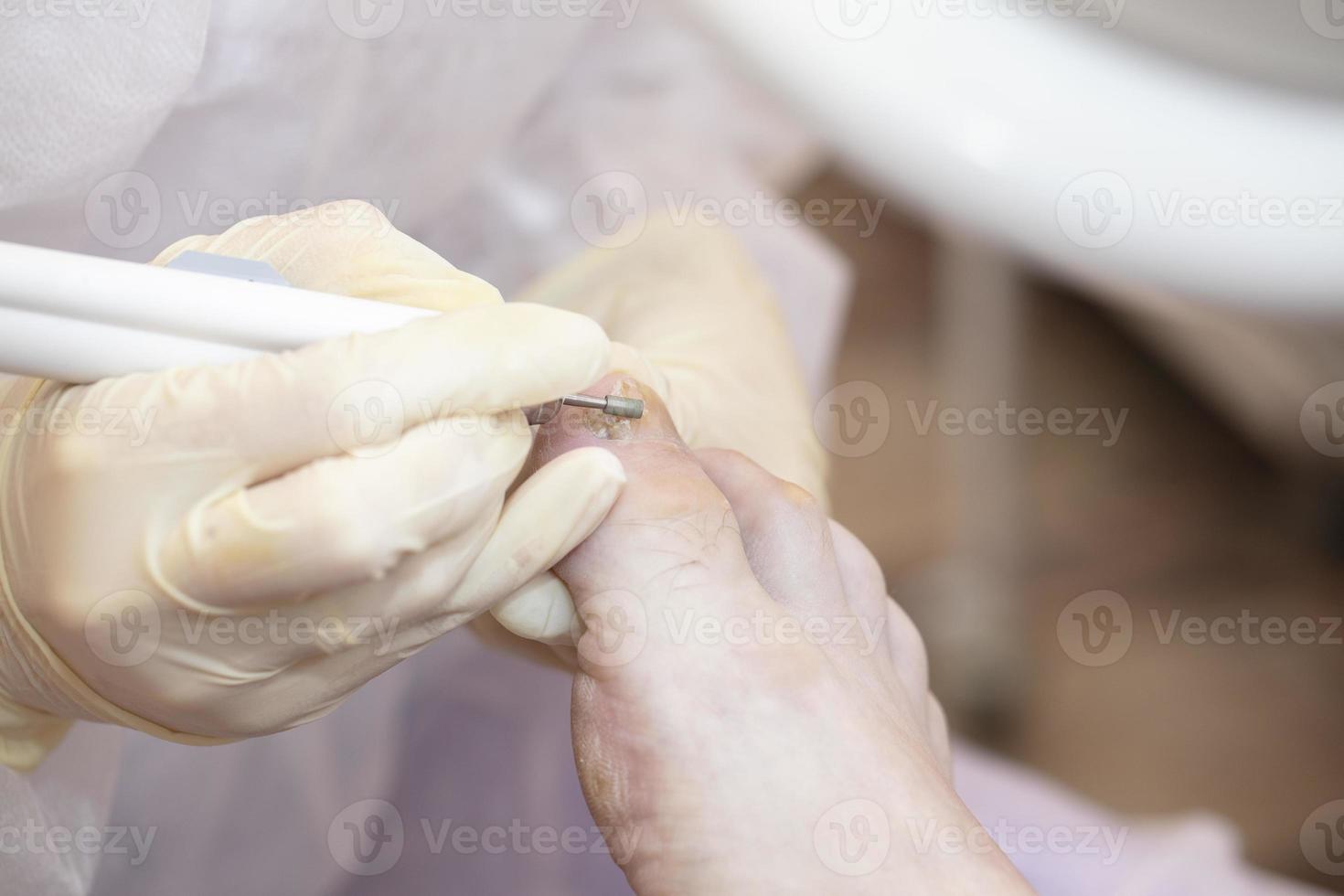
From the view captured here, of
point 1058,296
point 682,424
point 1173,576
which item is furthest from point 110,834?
point 1058,296

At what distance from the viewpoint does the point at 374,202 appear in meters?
0.72

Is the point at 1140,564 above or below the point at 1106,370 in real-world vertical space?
below

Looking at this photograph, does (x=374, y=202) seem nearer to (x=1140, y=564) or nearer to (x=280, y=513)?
(x=280, y=513)

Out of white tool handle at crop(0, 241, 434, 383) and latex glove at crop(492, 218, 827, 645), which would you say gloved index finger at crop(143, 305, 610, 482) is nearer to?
white tool handle at crop(0, 241, 434, 383)

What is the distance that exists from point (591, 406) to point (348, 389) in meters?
0.11

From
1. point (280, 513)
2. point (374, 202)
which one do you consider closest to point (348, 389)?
Result: point (280, 513)

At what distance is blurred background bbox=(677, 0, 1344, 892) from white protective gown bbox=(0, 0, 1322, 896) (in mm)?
200

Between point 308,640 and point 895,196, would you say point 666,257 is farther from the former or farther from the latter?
point 308,640

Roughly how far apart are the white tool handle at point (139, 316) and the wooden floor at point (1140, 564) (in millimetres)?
1010

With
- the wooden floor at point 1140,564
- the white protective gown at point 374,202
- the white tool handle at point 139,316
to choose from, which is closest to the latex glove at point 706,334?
the white protective gown at point 374,202

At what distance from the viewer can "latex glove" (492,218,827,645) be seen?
2.28 feet

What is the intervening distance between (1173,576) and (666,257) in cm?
87

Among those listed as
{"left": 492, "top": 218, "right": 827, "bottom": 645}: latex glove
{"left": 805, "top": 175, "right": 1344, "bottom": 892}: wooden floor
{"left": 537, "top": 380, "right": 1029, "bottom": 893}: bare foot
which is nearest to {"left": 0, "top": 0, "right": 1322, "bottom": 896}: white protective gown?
{"left": 492, "top": 218, "right": 827, "bottom": 645}: latex glove

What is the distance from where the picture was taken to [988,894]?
1.67 feet
